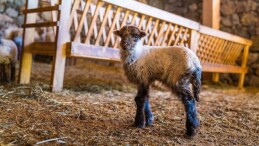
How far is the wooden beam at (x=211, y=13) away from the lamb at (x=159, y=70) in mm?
4756

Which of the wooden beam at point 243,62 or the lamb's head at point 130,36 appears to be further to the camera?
the wooden beam at point 243,62

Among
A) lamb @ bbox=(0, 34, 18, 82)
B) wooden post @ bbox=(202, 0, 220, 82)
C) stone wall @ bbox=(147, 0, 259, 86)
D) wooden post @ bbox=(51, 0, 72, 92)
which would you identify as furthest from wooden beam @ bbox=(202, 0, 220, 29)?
lamb @ bbox=(0, 34, 18, 82)

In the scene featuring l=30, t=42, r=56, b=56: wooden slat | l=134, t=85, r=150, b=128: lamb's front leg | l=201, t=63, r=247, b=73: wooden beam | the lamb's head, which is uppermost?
the lamb's head

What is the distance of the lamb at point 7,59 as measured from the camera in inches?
143

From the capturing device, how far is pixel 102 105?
3.01 m

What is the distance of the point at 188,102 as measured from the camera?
7.00 feet

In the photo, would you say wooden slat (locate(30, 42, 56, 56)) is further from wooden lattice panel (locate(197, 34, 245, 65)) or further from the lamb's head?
wooden lattice panel (locate(197, 34, 245, 65))

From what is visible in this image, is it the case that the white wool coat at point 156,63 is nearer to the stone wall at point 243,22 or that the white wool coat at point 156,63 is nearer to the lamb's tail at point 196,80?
the lamb's tail at point 196,80

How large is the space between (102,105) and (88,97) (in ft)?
1.43

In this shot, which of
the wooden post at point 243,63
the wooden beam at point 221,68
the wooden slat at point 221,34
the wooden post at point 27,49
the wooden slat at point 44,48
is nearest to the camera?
the wooden slat at point 44,48

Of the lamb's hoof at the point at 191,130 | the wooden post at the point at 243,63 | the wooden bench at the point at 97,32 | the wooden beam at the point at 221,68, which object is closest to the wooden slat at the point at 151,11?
the wooden bench at the point at 97,32

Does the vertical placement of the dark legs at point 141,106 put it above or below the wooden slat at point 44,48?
below

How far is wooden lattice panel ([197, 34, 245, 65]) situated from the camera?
5.30 metres

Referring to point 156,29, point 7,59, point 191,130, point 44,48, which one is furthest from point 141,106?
point 156,29
